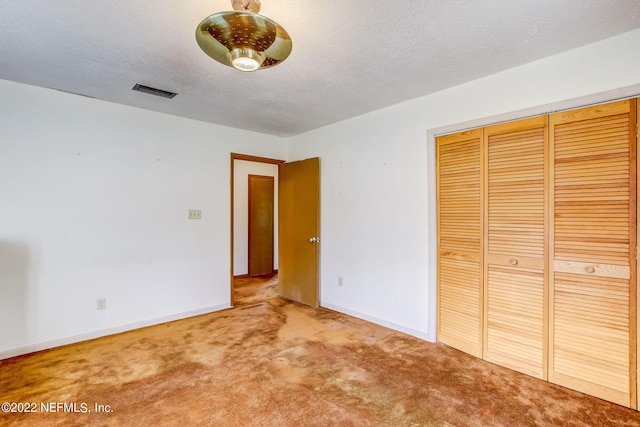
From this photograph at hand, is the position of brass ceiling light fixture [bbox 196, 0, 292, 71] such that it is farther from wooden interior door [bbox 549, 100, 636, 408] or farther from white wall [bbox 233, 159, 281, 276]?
white wall [bbox 233, 159, 281, 276]

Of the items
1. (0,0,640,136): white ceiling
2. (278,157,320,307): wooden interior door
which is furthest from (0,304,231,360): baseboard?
(0,0,640,136): white ceiling

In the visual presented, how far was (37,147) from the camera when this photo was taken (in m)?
2.79

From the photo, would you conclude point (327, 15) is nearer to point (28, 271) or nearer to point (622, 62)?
point (622, 62)

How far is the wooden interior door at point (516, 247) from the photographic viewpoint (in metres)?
2.28

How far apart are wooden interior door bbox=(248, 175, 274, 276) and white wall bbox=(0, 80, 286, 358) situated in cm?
201

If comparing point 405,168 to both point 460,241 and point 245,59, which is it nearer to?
point 460,241

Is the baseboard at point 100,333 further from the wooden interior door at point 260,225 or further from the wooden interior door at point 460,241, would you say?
the wooden interior door at point 460,241

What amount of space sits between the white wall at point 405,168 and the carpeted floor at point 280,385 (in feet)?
1.77

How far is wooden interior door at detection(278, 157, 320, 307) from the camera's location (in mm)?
4095

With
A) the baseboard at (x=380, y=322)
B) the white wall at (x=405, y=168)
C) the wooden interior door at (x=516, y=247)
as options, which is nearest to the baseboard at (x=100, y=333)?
the baseboard at (x=380, y=322)

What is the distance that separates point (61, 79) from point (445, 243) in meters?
3.67

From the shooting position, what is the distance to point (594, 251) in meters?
2.05

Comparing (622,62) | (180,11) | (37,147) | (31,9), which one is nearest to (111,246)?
(37,147)

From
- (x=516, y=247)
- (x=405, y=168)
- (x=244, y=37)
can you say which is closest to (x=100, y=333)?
(x=244, y=37)
